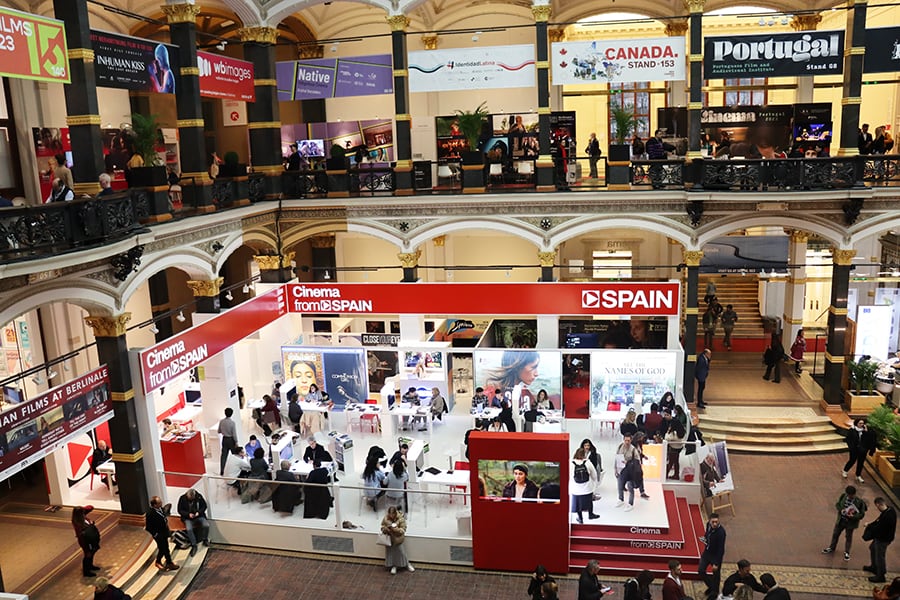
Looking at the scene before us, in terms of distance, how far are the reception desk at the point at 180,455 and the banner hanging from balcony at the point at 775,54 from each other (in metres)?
13.7

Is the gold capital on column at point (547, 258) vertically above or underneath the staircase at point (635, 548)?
above

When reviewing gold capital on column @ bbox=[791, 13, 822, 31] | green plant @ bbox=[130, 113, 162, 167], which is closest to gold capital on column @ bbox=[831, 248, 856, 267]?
gold capital on column @ bbox=[791, 13, 822, 31]

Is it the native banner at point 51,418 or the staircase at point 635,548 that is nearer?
the native banner at point 51,418

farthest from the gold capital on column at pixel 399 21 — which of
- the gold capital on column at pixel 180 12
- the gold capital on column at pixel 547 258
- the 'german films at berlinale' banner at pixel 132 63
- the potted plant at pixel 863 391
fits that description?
the potted plant at pixel 863 391

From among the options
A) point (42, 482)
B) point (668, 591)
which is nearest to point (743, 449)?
point (668, 591)

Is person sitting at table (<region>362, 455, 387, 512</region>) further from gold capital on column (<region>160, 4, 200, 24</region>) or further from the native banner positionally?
gold capital on column (<region>160, 4, 200, 24</region>)

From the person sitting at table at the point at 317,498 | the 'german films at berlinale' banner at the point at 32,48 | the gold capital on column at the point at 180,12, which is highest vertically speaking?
the gold capital on column at the point at 180,12

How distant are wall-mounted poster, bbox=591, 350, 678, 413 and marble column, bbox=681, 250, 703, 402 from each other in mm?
1088

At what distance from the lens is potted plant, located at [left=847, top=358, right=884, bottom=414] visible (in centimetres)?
1828

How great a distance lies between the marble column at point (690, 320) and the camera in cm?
1859

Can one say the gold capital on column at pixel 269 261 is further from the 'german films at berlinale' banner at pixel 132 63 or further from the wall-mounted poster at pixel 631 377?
the wall-mounted poster at pixel 631 377

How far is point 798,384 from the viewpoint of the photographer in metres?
20.5

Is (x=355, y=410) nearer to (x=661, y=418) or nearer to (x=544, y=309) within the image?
(x=544, y=309)

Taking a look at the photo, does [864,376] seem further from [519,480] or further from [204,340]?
[204,340]
